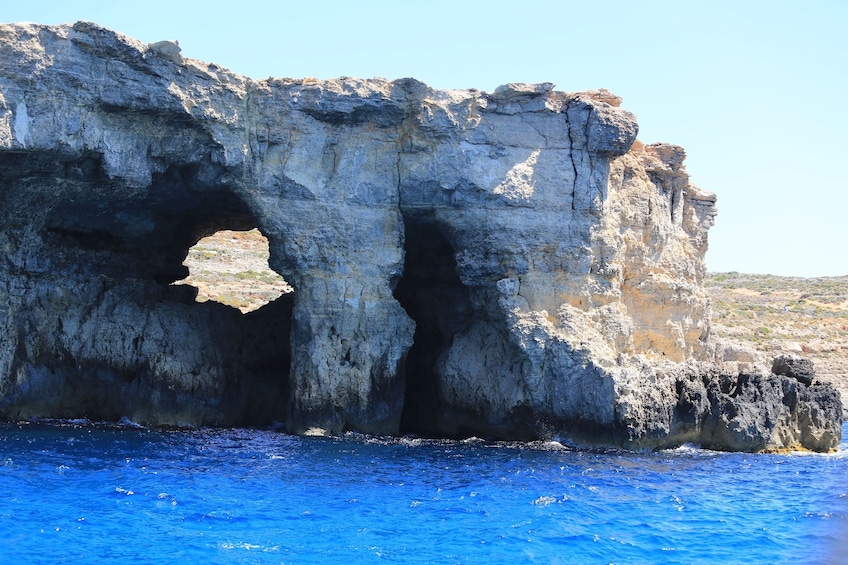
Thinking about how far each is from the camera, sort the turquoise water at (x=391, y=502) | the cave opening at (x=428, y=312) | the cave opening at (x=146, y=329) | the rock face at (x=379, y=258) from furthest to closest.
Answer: the cave opening at (x=428, y=312) → the cave opening at (x=146, y=329) → the rock face at (x=379, y=258) → the turquoise water at (x=391, y=502)

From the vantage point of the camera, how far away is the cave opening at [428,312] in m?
31.2

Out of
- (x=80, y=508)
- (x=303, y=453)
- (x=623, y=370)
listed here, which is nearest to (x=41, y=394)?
(x=303, y=453)

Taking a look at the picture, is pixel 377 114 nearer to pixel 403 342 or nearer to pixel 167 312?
pixel 403 342

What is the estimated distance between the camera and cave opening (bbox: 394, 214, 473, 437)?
102ft

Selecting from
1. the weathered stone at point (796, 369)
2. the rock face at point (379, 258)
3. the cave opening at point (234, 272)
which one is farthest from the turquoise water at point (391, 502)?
the cave opening at point (234, 272)

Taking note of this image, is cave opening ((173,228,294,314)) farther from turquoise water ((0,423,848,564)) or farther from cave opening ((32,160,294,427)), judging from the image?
turquoise water ((0,423,848,564))

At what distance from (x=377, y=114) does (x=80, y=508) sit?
14.3 metres

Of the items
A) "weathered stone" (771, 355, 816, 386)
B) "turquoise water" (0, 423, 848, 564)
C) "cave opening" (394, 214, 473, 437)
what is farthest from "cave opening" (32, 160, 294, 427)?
"weathered stone" (771, 355, 816, 386)

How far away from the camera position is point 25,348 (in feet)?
94.2

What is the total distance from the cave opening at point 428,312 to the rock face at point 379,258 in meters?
0.55

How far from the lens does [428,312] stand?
1286 inches

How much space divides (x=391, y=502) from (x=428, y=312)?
13.6 m

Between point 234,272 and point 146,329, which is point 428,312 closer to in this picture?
point 146,329

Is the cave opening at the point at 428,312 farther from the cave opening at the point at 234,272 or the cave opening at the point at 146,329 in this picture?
the cave opening at the point at 234,272
